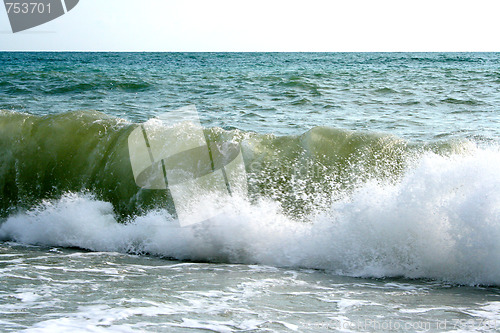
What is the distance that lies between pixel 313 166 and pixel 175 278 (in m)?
2.05

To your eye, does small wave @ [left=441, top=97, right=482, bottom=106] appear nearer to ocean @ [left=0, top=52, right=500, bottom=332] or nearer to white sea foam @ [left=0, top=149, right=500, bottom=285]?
ocean @ [left=0, top=52, right=500, bottom=332]

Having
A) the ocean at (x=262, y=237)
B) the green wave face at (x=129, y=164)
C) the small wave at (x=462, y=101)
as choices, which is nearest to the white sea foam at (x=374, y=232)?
the ocean at (x=262, y=237)

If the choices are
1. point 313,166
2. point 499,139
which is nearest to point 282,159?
point 313,166

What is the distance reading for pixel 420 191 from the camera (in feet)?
14.0

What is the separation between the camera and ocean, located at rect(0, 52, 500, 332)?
10.0ft

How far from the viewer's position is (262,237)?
176 inches

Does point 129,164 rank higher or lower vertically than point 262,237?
higher

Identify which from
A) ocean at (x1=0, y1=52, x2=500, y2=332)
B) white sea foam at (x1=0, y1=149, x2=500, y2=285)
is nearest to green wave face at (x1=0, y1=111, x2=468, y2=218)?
ocean at (x1=0, y1=52, x2=500, y2=332)

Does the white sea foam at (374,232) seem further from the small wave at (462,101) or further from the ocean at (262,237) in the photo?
the small wave at (462,101)

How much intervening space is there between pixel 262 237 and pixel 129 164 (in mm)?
2020

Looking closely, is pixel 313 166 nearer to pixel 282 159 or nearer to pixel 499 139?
pixel 282 159

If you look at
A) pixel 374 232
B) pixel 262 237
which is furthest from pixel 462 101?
pixel 262 237

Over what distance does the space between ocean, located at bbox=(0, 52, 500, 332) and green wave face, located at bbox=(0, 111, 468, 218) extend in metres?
0.02

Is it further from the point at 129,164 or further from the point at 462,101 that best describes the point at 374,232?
the point at 462,101
